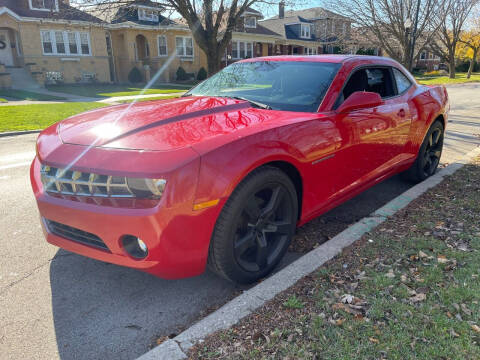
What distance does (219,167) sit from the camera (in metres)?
2.38

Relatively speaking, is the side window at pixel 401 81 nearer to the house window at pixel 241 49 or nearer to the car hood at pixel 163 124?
the car hood at pixel 163 124

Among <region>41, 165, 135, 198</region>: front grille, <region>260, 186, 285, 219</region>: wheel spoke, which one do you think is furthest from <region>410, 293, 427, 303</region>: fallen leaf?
<region>41, 165, 135, 198</region>: front grille

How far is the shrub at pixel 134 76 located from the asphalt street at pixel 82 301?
27.0 m

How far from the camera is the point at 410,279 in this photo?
2.75 meters

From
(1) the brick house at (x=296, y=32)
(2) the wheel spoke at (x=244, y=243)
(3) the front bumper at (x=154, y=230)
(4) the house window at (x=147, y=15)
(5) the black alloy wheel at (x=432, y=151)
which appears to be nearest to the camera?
(3) the front bumper at (x=154, y=230)

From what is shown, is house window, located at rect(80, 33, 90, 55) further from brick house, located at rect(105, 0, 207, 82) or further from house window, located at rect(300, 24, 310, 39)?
house window, located at rect(300, 24, 310, 39)

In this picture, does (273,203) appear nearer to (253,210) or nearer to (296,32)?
(253,210)

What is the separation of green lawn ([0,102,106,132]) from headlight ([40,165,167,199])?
26.3ft

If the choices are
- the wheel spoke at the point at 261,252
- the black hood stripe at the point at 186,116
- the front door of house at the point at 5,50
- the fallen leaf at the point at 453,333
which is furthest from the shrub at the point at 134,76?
the fallen leaf at the point at 453,333

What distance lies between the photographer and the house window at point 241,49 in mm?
Answer: 36750

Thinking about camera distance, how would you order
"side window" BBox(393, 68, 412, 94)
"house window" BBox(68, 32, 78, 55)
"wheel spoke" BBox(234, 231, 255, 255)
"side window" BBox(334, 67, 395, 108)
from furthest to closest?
"house window" BBox(68, 32, 78, 55) → "side window" BBox(393, 68, 412, 94) → "side window" BBox(334, 67, 395, 108) → "wheel spoke" BBox(234, 231, 255, 255)

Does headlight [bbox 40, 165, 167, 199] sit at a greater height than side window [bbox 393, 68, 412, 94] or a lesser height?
lesser

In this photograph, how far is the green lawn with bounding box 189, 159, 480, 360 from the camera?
2100mm

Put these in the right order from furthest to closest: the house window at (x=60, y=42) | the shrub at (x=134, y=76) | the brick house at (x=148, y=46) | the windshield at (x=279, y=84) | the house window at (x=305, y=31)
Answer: the house window at (x=305, y=31)
the brick house at (x=148, y=46)
the shrub at (x=134, y=76)
the house window at (x=60, y=42)
the windshield at (x=279, y=84)
